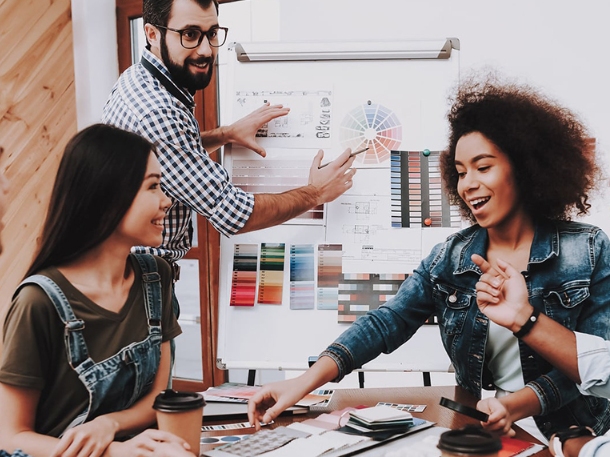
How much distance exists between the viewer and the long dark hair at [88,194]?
51.0 inches

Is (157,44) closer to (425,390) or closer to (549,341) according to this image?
(425,390)

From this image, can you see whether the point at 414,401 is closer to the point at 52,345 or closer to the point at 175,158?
the point at 52,345

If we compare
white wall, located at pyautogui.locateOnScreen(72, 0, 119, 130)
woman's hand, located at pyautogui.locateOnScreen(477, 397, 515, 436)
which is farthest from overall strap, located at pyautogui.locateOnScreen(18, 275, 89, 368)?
white wall, located at pyautogui.locateOnScreen(72, 0, 119, 130)

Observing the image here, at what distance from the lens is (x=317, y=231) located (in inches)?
84.1

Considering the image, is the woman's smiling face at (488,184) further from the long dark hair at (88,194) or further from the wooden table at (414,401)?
the long dark hair at (88,194)

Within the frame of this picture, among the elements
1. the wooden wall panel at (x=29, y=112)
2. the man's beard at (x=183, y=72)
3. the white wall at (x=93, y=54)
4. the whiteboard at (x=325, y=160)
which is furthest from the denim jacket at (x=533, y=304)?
the white wall at (x=93, y=54)

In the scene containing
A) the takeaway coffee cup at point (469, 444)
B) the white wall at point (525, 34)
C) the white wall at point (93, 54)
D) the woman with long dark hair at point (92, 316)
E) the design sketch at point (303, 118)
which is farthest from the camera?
the white wall at point (93, 54)

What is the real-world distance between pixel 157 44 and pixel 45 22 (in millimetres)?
1286

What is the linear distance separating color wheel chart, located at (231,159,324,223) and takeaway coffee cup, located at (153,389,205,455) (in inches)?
46.2

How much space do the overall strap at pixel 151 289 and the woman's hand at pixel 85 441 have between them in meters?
0.31

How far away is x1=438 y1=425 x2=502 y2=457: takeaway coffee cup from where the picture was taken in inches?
29.4

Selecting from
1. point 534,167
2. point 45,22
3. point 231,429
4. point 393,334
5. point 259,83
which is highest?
point 45,22

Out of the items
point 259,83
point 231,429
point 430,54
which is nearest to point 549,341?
point 231,429

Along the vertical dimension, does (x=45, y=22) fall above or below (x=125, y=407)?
above
